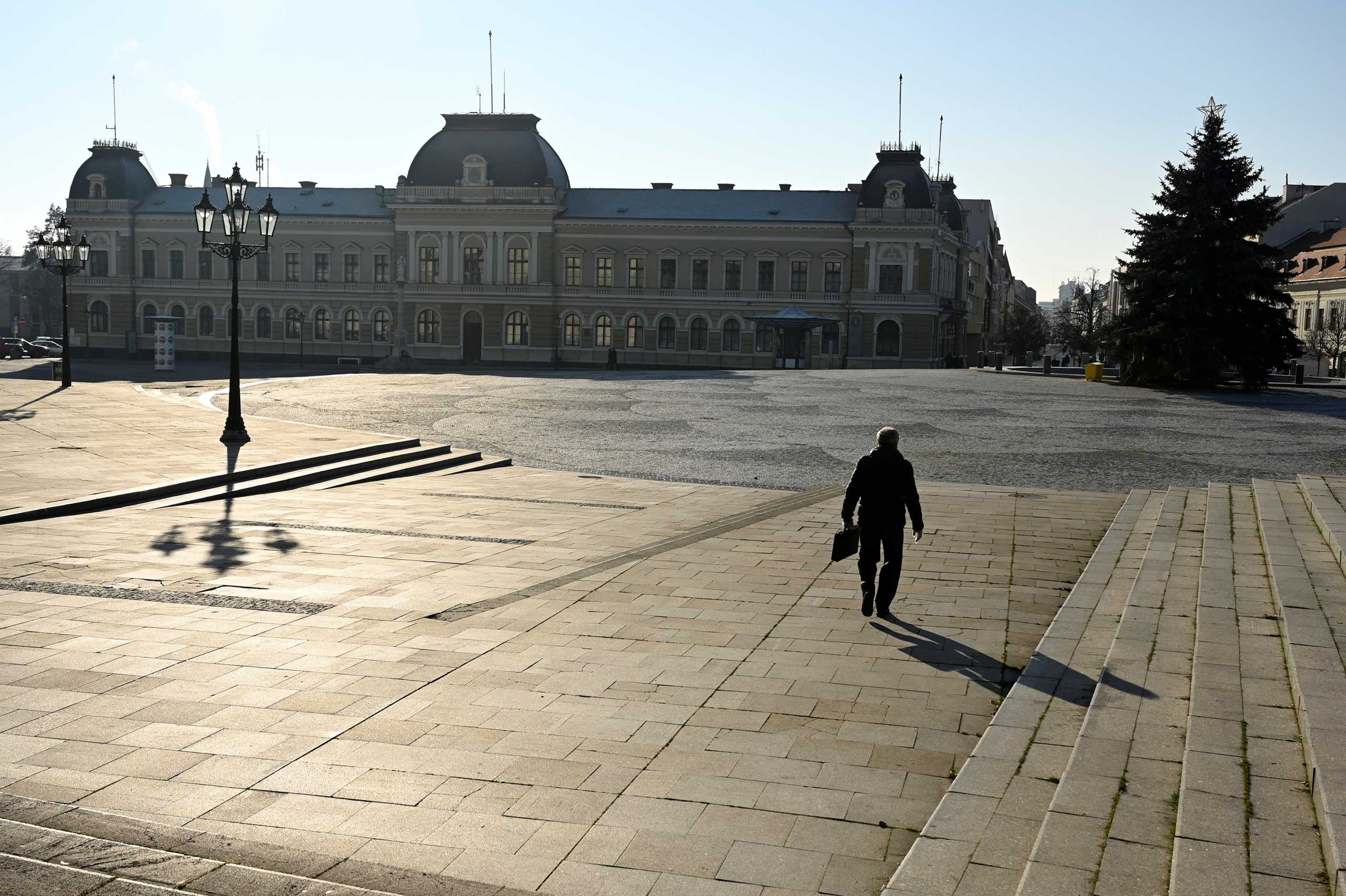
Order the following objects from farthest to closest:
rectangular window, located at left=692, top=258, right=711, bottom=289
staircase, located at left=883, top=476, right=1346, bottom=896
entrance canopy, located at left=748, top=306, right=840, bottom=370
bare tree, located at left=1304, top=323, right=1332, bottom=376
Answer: rectangular window, located at left=692, top=258, right=711, bottom=289
entrance canopy, located at left=748, top=306, right=840, bottom=370
bare tree, located at left=1304, top=323, right=1332, bottom=376
staircase, located at left=883, top=476, right=1346, bottom=896

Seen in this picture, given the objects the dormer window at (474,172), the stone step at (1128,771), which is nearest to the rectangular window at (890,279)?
the dormer window at (474,172)

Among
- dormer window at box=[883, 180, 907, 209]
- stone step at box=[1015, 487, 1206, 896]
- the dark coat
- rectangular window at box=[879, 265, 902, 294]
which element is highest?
dormer window at box=[883, 180, 907, 209]

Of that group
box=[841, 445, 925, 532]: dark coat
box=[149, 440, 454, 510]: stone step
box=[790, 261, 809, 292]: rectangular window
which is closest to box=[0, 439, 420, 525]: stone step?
box=[149, 440, 454, 510]: stone step

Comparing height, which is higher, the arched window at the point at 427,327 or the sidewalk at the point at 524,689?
the arched window at the point at 427,327

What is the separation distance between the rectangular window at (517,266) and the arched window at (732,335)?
41.6ft

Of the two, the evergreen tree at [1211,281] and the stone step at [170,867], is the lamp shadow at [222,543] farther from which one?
the evergreen tree at [1211,281]

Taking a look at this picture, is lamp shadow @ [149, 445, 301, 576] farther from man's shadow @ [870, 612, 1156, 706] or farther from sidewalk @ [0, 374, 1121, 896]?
man's shadow @ [870, 612, 1156, 706]

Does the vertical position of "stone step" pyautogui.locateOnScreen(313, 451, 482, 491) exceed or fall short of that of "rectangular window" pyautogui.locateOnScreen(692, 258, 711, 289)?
it falls short

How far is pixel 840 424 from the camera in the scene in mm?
28734

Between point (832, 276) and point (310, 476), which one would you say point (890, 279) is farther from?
point (310, 476)

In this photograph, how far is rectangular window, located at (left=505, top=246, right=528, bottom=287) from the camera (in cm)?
7394

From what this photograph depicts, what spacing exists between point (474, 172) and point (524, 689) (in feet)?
228

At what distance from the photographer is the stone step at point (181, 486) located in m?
13.7

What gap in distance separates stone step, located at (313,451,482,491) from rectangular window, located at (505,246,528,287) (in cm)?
5246
